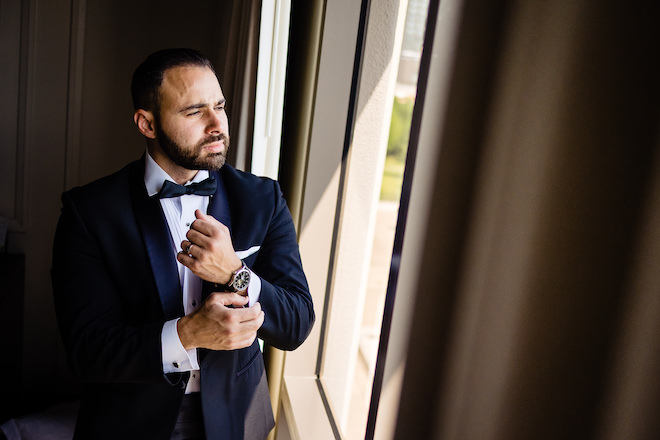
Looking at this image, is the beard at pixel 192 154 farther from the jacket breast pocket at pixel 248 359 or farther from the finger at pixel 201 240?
the jacket breast pocket at pixel 248 359

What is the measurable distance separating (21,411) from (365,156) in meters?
2.54

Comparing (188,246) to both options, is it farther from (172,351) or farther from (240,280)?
(172,351)

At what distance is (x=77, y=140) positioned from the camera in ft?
9.21

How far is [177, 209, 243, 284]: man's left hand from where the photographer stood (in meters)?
0.97

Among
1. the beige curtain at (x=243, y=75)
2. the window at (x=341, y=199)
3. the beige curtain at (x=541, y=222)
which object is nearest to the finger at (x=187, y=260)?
the beige curtain at (x=541, y=222)

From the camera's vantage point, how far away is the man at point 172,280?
103 centimetres

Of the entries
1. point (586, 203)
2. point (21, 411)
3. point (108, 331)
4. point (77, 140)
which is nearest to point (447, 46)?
point (586, 203)

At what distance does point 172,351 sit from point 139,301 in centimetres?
17

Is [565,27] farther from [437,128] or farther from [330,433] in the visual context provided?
[330,433]

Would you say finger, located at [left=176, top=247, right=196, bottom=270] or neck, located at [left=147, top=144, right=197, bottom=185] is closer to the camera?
finger, located at [left=176, top=247, right=196, bottom=270]

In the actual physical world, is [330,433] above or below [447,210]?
below

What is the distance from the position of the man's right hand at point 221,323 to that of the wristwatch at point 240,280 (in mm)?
16

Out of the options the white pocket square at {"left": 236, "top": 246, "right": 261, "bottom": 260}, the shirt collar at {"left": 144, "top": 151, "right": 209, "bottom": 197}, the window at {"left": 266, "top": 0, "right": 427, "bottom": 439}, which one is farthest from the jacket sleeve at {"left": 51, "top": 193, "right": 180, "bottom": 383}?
the window at {"left": 266, "top": 0, "right": 427, "bottom": 439}

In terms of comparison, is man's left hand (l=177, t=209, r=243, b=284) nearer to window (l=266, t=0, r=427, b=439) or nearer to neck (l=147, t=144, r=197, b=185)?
neck (l=147, t=144, r=197, b=185)
